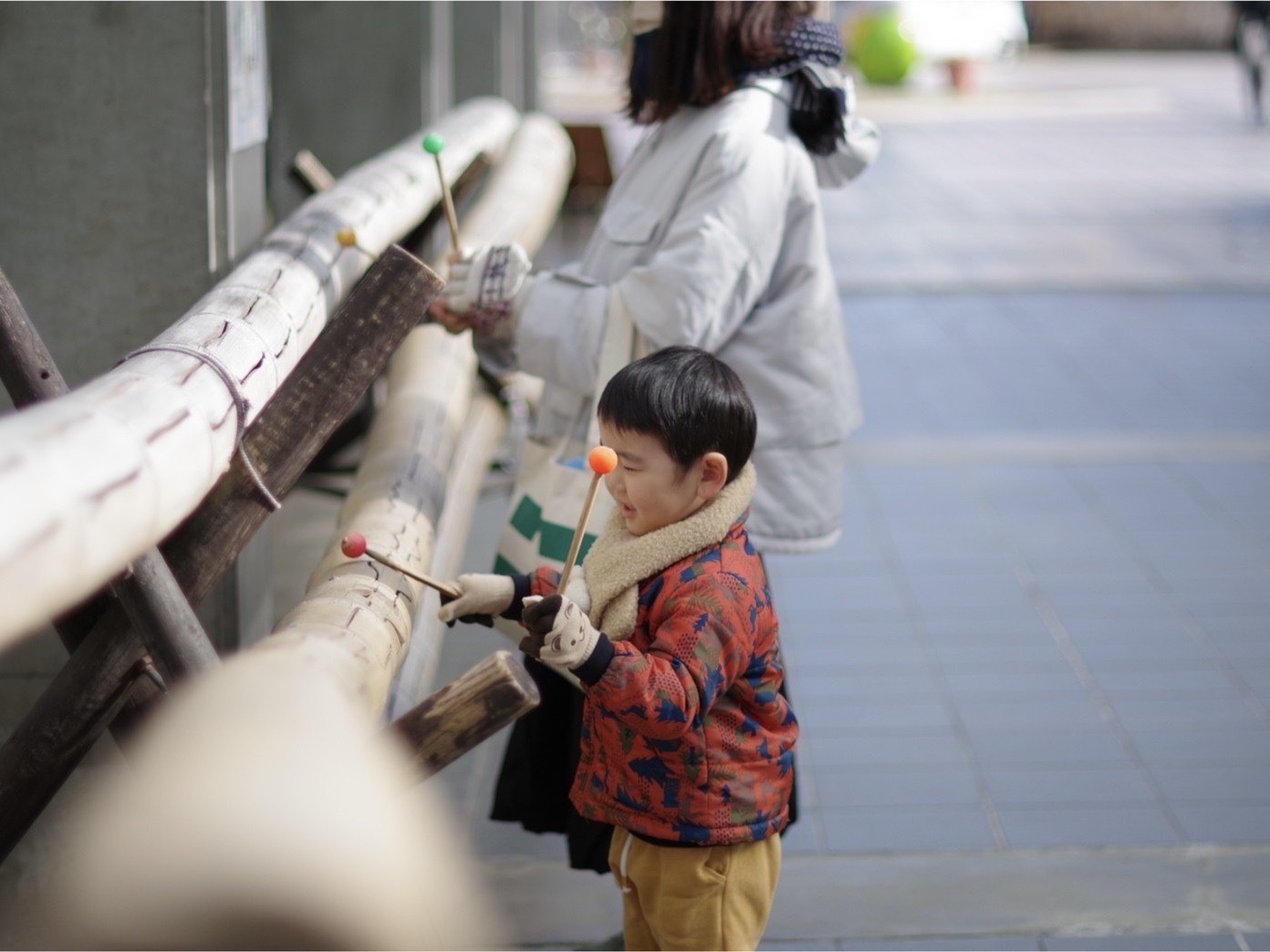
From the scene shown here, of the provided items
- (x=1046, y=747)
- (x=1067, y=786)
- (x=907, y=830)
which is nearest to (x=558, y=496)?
(x=907, y=830)

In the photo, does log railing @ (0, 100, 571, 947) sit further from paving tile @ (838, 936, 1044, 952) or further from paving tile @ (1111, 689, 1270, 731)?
paving tile @ (1111, 689, 1270, 731)

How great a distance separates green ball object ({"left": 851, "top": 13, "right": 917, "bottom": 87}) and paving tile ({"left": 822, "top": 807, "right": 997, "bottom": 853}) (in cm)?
2242

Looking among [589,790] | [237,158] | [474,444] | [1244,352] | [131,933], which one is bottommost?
[1244,352]

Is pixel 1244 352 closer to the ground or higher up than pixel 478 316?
closer to the ground

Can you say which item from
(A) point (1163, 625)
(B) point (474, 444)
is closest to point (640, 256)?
(B) point (474, 444)

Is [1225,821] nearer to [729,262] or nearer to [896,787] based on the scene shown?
[896,787]

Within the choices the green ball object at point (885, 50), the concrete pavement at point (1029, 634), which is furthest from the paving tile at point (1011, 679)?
the green ball object at point (885, 50)

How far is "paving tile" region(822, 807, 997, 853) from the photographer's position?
11.7 feet

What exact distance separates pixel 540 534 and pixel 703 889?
2.23ft

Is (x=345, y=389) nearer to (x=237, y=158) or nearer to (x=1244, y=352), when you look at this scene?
(x=237, y=158)

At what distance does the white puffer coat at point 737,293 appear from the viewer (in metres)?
2.58

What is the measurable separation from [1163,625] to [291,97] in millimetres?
3717

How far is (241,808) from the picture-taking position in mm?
1332

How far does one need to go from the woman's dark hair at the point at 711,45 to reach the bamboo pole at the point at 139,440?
0.72 m
